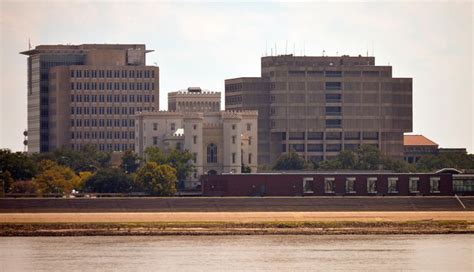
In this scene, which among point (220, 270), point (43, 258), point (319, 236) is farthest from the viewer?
point (319, 236)

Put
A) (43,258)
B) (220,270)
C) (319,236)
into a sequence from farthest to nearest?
(319,236)
(43,258)
(220,270)

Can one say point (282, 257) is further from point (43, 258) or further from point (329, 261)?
point (43, 258)

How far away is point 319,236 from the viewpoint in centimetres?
19325

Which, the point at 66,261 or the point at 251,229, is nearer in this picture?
the point at 66,261

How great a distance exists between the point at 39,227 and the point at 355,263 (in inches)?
2169

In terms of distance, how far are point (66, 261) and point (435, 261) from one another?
32.4m

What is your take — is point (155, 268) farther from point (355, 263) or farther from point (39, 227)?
point (39, 227)

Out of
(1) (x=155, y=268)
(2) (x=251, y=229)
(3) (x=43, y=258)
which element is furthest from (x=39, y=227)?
(1) (x=155, y=268)

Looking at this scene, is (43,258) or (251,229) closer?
(43,258)

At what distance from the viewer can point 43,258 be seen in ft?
527

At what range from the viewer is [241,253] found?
166 m

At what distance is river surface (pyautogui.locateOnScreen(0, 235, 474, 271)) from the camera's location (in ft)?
499

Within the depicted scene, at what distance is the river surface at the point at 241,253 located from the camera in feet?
499

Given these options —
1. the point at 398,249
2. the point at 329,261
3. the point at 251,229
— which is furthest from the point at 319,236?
the point at 329,261
